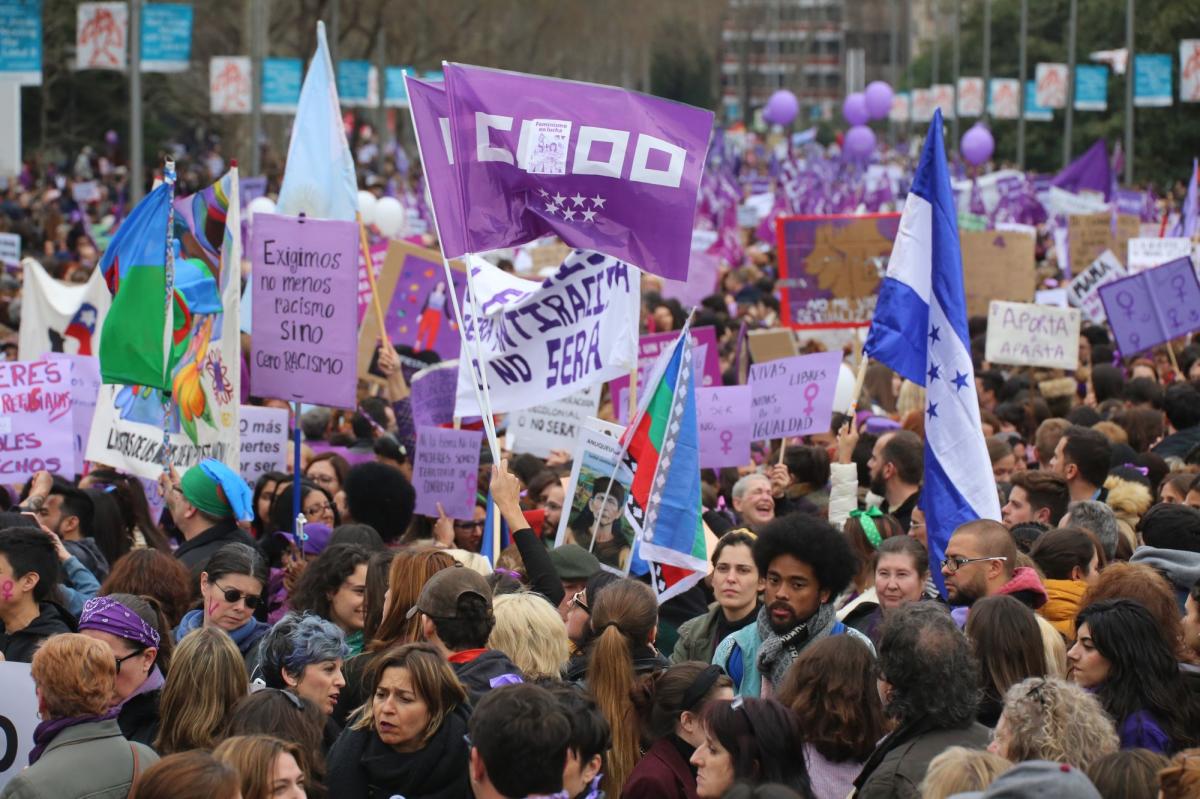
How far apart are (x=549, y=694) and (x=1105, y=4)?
56.1 m

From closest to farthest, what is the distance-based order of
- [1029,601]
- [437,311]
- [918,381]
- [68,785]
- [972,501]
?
1. [68,785]
2. [1029,601]
3. [972,501]
4. [918,381]
5. [437,311]

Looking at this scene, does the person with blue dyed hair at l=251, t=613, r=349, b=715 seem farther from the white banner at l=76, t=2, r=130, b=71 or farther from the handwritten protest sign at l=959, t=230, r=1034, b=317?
the white banner at l=76, t=2, r=130, b=71

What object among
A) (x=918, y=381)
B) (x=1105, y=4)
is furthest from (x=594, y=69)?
(x=918, y=381)

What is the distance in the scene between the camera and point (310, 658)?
538 cm

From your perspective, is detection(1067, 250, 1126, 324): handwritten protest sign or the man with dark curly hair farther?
detection(1067, 250, 1126, 324): handwritten protest sign

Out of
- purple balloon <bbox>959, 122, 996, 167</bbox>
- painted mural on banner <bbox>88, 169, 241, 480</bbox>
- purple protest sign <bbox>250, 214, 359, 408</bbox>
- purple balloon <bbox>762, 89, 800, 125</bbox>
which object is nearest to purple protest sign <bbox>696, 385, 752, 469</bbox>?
purple protest sign <bbox>250, 214, 359, 408</bbox>

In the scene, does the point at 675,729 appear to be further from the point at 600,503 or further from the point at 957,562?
the point at 600,503

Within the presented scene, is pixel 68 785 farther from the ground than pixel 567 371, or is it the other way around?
pixel 567 371

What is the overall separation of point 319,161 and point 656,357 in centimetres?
219

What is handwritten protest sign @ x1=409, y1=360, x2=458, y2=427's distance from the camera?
9.77m

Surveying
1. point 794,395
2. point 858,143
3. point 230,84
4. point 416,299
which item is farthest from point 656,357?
point 858,143

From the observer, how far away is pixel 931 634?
15.8 feet

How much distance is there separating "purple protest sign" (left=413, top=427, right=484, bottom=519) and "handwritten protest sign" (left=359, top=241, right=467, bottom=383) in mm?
4552

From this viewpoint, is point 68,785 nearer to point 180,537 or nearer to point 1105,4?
point 180,537
